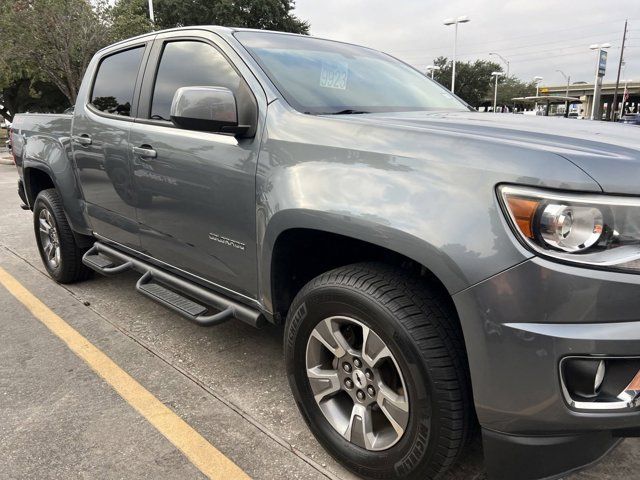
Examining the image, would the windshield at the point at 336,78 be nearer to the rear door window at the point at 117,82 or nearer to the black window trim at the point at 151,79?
the black window trim at the point at 151,79

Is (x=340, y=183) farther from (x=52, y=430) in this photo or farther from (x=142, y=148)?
(x=52, y=430)

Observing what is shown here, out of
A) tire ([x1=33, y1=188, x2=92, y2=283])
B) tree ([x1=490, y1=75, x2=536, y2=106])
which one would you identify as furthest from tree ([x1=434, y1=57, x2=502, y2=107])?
tire ([x1=33, y1=188, x2=92, y2=283])

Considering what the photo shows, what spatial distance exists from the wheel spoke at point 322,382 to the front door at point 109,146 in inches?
66.0

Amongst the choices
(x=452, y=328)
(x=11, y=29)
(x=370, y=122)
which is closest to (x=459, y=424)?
(x=452, y=328)

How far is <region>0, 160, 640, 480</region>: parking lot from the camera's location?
2287 mm

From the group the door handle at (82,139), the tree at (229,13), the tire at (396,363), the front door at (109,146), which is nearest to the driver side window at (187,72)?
the front door at (109,146)

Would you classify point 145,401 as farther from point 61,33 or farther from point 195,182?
point 61,33

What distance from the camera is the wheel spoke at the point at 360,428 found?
2.09m

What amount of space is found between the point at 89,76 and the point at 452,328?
141 inches

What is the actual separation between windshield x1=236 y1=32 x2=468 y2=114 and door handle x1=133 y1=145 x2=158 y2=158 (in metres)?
0.80

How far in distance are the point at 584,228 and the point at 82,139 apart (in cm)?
340

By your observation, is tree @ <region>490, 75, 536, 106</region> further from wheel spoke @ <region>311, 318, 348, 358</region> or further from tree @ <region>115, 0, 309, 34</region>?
wheel spoke @ <region>311, 318, 348, 358</region>

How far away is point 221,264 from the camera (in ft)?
8.85

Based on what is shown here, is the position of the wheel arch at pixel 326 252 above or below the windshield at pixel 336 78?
below
